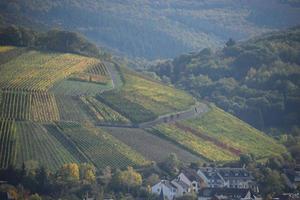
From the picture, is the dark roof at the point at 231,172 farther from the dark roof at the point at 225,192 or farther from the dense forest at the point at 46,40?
the dense forest at the point at 46,40

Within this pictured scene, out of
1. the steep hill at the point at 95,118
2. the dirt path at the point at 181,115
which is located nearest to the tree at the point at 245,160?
the steep hill at the point at 95,118

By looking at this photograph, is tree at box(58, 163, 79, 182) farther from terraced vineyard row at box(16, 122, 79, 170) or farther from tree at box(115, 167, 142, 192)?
tree at box(115, 167, 142, 192)

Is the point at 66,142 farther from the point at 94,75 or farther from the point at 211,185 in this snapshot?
the point at 94,75

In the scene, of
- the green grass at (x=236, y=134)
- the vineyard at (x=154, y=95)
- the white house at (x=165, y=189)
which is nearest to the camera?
the white house at (x=165, y=189)

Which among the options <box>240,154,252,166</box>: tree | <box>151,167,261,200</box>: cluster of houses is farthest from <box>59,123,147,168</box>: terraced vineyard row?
<box>240,154,252,166</box>: tree

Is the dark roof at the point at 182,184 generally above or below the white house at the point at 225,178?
above

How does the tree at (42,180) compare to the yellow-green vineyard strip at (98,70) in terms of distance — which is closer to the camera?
the tree at (42,180)

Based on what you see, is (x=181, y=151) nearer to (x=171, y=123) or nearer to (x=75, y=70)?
(x=171, y=123)

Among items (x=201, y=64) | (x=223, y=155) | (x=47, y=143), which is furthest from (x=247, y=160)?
(x=201, y=64)
